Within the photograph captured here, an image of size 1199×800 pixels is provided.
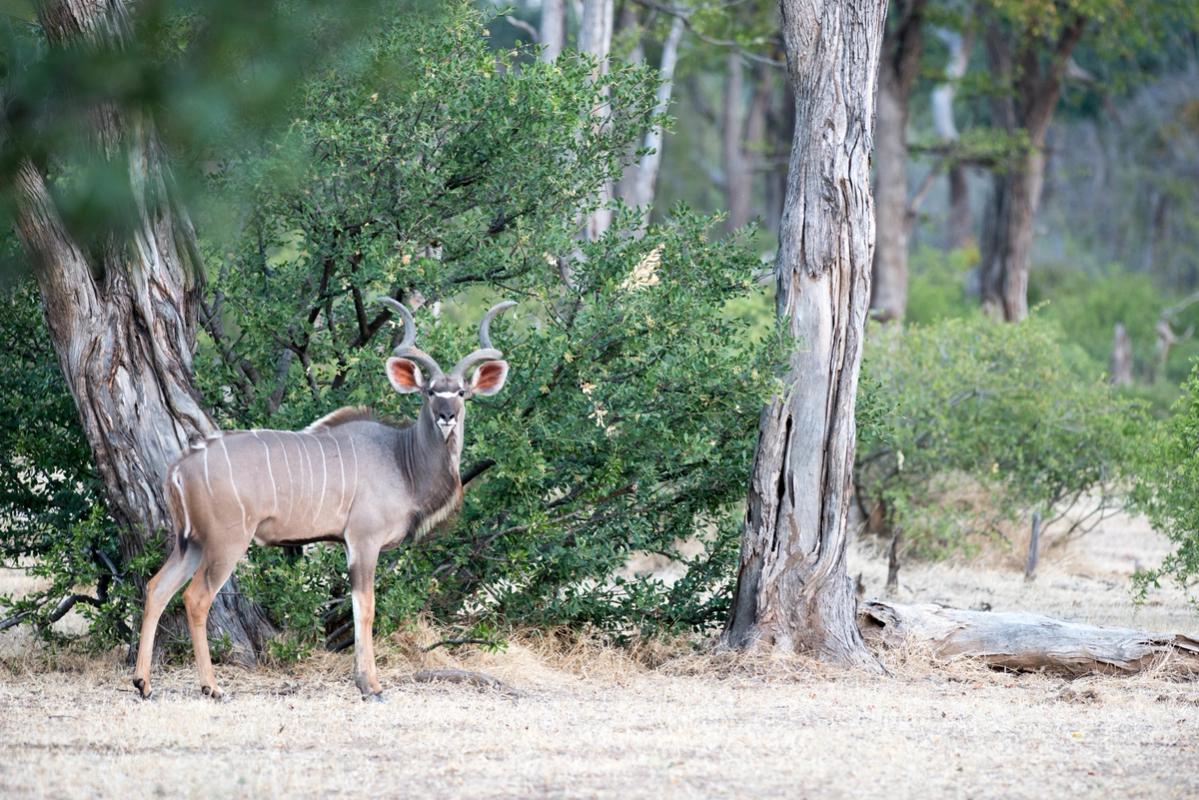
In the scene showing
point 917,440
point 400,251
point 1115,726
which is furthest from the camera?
point 917,440

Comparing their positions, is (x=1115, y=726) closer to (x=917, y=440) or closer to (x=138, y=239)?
(x=138, y=239)

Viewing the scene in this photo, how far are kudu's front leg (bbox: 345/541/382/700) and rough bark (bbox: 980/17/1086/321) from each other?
55.9ft

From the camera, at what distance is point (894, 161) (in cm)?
2217

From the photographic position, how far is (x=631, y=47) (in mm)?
17656

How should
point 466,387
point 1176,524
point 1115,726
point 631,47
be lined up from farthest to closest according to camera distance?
1. point 631,47
2. point 1176,524
3. point 466,387
4. point 1115,726

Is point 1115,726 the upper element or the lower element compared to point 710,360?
lower

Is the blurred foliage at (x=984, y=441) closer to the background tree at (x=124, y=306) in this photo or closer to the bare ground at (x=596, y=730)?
the bare ground at (x=596, y=730)

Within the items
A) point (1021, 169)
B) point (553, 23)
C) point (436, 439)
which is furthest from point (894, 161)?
point (436, 439)

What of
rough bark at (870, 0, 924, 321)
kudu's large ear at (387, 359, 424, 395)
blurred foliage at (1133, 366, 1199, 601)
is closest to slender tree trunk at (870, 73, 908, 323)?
rough bark at (870, 0, 924, 321)

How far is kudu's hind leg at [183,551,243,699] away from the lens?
6961 mm

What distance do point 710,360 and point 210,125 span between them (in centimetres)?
364

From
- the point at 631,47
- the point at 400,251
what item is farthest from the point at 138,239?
the point at 631,47

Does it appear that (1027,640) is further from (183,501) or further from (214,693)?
(183,501)

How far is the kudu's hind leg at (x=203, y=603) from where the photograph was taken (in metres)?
6.96
